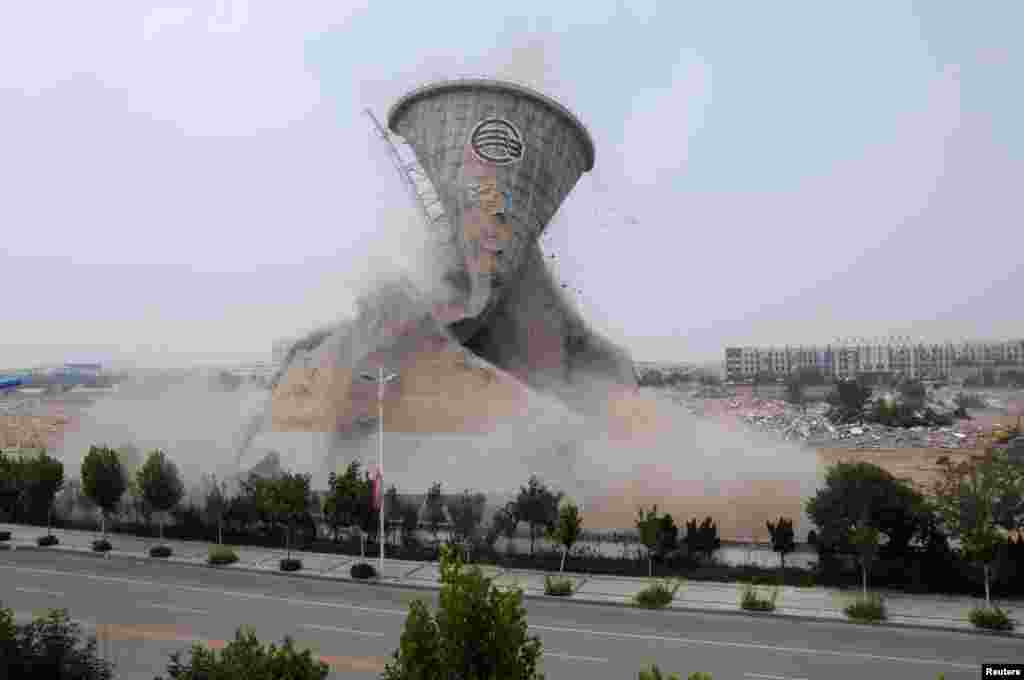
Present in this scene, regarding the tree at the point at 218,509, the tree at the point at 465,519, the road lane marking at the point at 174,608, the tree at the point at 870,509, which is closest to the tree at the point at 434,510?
the tree at the point at 465,519

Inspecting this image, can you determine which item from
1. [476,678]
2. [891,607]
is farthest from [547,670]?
[891,607]

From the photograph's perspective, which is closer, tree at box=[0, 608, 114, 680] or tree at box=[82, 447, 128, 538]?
tree at box=[0, 608, 114, 680]

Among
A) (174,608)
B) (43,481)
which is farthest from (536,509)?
(43,481)

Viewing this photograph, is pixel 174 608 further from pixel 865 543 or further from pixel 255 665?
pixel 865 543

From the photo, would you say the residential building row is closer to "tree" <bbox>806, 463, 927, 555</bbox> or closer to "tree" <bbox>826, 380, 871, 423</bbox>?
"tree" <bbox>826, 380, 871, 423</bbox>

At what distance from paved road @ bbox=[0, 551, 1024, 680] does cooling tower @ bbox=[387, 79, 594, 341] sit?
19.2 meters

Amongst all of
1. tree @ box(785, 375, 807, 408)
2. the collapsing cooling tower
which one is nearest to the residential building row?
tree @ box(785, 375, 807, 408)

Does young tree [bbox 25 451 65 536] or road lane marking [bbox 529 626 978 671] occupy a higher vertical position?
young tree [bbox 25 451 65 536]

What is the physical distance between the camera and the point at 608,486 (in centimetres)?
2816

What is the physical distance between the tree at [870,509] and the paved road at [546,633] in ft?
12.3

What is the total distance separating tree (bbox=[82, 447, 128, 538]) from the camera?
2703 cm

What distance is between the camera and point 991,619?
1562 cm

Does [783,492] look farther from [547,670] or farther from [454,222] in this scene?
[454,222]

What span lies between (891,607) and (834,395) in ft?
272
